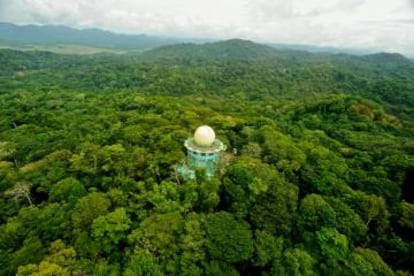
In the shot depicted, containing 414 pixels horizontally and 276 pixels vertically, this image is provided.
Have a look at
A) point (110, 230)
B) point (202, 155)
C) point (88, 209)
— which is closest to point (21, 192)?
point (88, 209)

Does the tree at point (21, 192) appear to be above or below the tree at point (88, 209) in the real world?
below

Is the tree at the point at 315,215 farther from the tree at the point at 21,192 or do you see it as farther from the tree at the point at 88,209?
the tree at the point at 21,192

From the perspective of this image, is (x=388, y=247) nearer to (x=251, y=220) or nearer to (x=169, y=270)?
(x=251, y=220)

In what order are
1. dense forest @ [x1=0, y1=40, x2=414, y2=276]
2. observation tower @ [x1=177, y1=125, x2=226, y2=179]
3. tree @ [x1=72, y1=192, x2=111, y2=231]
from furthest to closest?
observation tower @ [x1=177, y1=125, x2=226, y2=179] < tree @ [x1=72, y1=192, x2=111, y2=231] < dense forest @ [x1=0, y1=40, x2=414, y2=276]

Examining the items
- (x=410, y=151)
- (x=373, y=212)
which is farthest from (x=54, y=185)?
(x=410, y=151)

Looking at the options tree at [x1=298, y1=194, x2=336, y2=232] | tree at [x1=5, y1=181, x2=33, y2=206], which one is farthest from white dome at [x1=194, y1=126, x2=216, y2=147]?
tree at [x1=5, y1=181, x2=33, y2=206]

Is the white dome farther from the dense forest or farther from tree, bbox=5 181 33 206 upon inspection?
tree, bbox=5 181 33 206

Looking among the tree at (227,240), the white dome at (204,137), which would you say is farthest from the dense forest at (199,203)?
the white dome at (204,137)

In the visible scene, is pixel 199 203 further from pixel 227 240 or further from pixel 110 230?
pixel 110 230

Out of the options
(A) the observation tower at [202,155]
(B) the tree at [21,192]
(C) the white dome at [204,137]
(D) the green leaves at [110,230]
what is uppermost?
(C) the white dome at [204,137]
